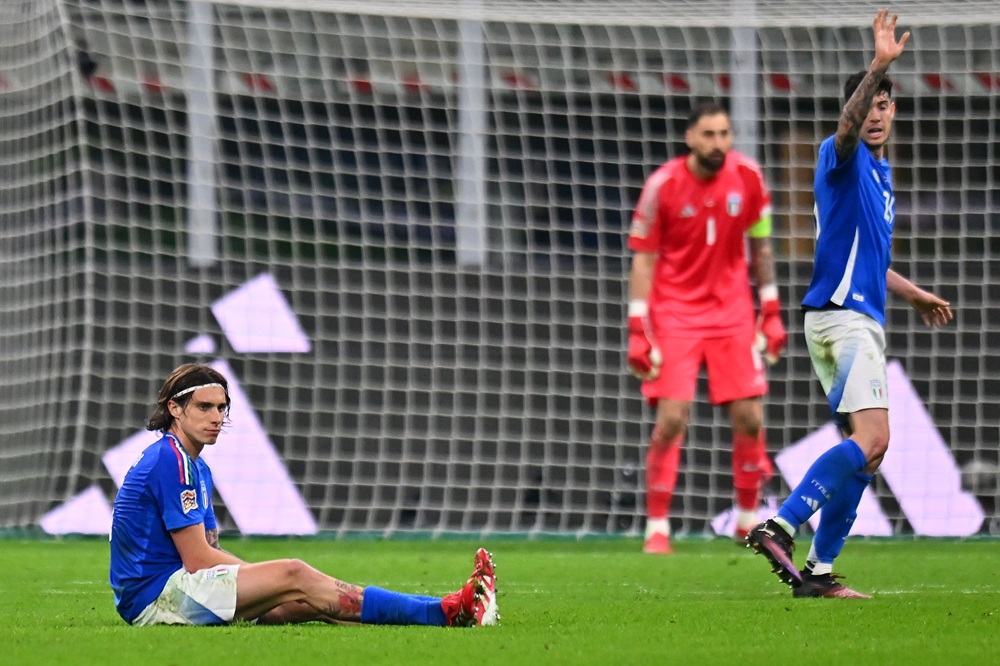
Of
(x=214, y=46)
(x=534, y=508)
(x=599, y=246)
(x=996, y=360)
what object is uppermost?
(x=214, y=46)

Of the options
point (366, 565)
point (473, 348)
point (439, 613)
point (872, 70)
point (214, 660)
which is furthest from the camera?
point (473, 348)

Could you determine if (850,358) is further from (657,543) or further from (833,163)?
(657,543)

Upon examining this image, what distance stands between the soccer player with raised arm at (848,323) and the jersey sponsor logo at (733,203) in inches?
74.9

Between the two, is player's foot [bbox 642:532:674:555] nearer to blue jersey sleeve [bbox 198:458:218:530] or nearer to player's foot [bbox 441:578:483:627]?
player's foot [bbox 441:578:483:627]

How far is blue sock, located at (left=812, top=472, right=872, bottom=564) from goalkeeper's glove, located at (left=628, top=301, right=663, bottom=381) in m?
2.23

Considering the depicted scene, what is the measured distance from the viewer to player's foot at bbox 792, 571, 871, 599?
547cm

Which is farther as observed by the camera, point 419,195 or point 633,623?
point 419,195

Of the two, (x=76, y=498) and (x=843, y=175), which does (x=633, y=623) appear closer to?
(x=843, y=175)

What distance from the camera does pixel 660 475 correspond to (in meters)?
7.85

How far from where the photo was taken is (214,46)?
9789mm

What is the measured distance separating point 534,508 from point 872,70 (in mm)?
4790

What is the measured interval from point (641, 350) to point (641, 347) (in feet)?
0.05

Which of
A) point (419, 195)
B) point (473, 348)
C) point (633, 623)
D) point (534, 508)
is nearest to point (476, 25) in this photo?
point (419, 195)

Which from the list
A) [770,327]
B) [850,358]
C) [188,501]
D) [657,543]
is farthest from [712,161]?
[188,501]
